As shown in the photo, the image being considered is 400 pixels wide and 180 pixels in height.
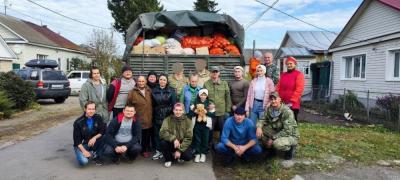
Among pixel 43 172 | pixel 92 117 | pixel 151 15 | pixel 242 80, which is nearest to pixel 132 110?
pixel 92 117

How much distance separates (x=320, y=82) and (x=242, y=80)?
17.5 m

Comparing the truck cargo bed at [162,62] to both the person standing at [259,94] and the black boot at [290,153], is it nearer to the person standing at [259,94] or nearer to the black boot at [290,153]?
the person standing at [259,94]

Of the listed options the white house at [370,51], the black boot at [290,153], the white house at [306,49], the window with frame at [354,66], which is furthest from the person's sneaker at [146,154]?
the white house at [306,49]

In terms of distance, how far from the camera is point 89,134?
22.2ft

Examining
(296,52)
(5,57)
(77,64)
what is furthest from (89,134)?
(77,64)

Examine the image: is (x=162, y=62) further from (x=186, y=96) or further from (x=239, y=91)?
(x=239, y=91)

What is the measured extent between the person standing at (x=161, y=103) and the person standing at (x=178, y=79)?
32 centimetres

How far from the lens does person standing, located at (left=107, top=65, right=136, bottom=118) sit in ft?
23.6

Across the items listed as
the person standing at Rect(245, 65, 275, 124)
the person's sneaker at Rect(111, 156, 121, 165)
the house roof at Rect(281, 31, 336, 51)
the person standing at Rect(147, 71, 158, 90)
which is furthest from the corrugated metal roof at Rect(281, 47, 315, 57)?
the person's sneaker at Rect(111, 156, 121, 165)

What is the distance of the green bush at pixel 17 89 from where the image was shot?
14383 mm

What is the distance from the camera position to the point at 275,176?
6031mm

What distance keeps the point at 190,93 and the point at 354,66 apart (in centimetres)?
1458

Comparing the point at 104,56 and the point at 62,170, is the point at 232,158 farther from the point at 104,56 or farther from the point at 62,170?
the point at 104,56

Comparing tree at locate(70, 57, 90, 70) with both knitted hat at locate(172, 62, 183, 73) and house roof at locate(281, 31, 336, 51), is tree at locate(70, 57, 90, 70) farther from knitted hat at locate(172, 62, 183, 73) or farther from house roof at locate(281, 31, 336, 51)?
knitted hat at locate(172, 62, 183, 73)
